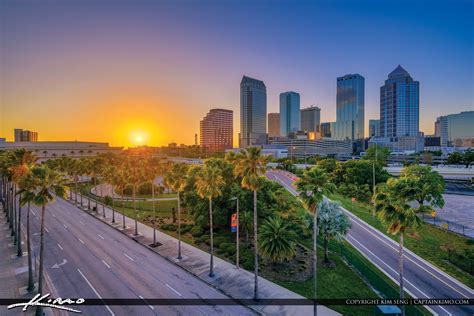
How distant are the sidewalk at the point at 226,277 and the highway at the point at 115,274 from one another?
A: 939 mm

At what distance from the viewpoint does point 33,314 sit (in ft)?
70.2

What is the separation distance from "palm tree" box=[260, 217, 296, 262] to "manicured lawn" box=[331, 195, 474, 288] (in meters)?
18.7

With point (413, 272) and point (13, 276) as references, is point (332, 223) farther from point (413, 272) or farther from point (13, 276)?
point (13, 276)

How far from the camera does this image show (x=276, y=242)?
28.1 metres

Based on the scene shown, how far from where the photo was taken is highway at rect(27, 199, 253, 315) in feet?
72.4

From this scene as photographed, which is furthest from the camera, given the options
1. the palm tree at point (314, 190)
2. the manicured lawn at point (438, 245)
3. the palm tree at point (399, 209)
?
the manicured lawn at point (438, 245)

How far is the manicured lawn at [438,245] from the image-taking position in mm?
31141

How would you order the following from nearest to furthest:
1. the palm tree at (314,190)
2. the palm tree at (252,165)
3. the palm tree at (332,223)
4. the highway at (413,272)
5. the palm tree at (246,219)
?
the palm tree at (314,190) < the palm tree at (252,165) < the highway at (413,272) < the palm tree at (332,223) < the palm tree at (246,219)

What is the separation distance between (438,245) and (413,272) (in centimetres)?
1276

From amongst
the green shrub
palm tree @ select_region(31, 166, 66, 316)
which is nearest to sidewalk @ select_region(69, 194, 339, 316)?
the green shrub

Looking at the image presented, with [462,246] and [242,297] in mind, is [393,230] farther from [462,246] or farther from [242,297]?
[462,246]

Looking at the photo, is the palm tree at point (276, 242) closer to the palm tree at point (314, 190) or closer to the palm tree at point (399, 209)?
the palm tree at point (314, 190)

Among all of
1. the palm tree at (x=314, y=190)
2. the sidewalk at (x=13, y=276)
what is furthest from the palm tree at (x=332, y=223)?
the sidewalk at (x=13, y=276)

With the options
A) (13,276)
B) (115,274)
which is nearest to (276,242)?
(115,274)
